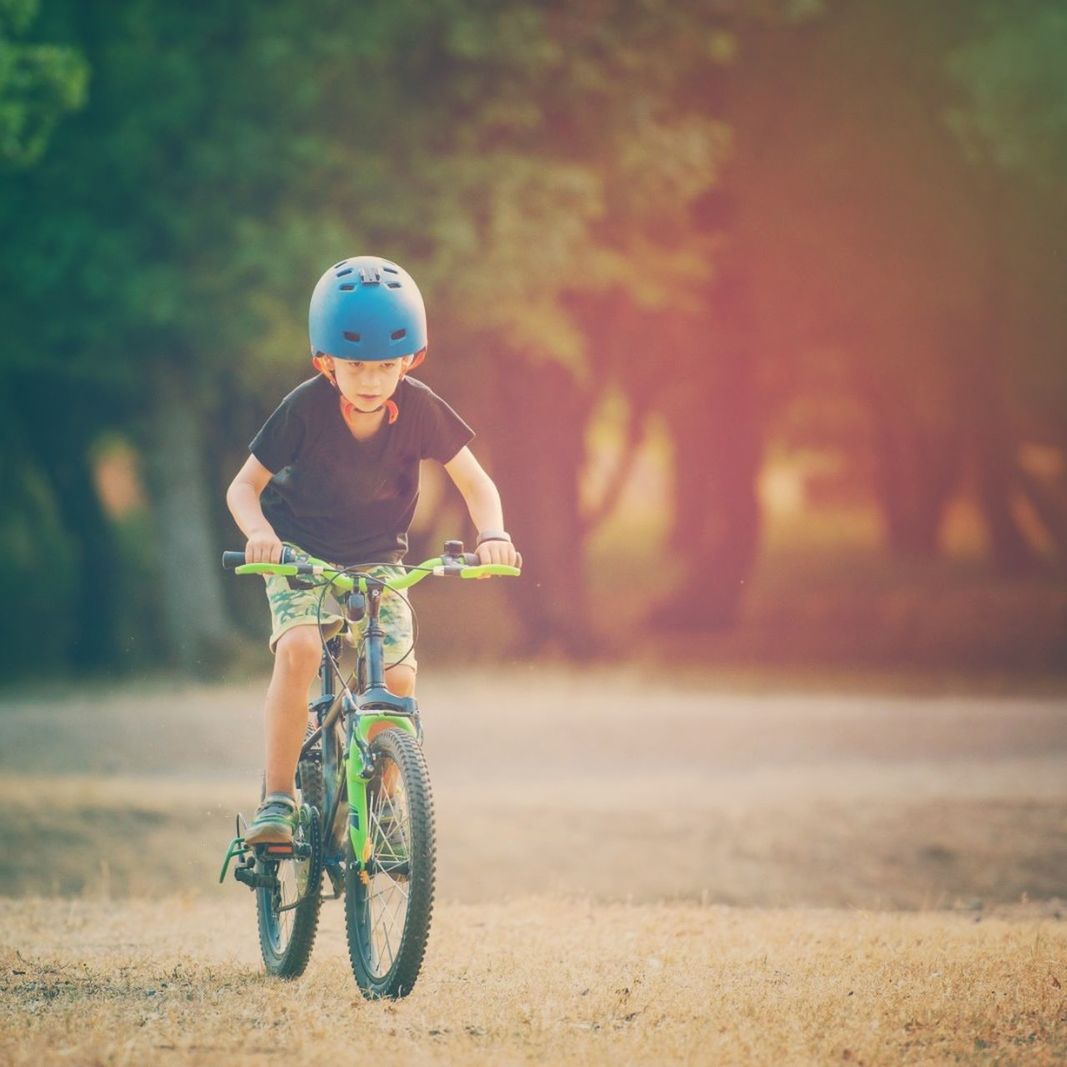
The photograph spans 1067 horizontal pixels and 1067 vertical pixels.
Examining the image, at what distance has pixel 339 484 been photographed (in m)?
6.43

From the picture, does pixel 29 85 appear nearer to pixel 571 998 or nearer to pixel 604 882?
pixel 604 882

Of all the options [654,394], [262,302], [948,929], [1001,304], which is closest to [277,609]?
[948,929]

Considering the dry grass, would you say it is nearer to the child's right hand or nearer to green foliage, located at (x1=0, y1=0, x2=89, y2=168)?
the child's right hand

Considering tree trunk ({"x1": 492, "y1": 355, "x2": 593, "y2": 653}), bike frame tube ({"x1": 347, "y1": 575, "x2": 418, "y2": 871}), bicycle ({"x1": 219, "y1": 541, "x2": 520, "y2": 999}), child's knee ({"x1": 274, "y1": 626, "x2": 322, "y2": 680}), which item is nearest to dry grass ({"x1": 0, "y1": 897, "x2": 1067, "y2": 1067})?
bicycle ({"x1": 219, "y1": 541, "x2": 520, "y2": 999})

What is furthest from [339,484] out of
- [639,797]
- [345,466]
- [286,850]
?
[639,797]

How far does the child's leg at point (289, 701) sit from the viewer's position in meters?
6.32

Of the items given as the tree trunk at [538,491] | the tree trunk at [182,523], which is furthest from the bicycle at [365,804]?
the tree trunk at [538,491]

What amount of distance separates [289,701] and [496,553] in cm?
87

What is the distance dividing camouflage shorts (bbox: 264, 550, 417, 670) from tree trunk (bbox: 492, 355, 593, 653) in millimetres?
18373

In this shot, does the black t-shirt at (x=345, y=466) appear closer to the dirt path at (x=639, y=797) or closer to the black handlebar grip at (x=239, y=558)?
the black handlebar grip at (x=239, y=558)

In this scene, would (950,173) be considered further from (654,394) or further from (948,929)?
(948,929)

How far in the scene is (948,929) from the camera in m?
8.23

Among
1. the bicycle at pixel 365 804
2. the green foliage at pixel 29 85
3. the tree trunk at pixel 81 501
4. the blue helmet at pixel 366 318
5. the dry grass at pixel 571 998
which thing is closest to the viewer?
the dry grass at pixel 571 998

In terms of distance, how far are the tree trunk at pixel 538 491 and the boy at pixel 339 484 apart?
1829 cm
